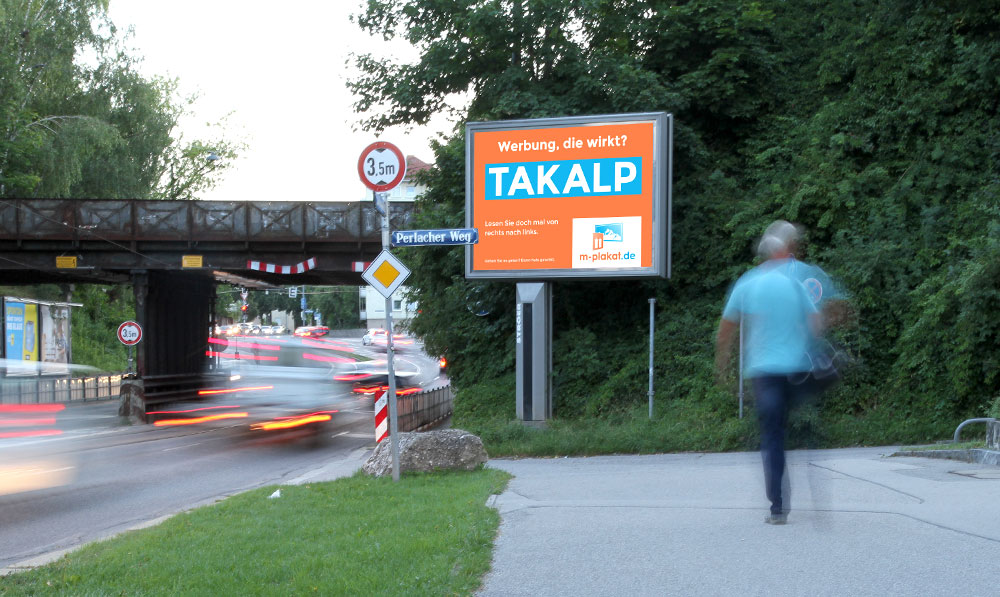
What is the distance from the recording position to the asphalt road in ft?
33.6

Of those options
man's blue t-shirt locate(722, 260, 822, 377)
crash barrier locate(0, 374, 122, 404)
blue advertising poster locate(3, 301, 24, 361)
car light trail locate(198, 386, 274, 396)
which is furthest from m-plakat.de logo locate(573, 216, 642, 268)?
car light trail locate(198, 386, 274, 396)

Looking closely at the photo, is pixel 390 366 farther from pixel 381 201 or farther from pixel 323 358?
pixel 323 358

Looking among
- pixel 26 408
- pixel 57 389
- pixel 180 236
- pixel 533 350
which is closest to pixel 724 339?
pixel 533 350

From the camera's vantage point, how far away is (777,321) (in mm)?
5754

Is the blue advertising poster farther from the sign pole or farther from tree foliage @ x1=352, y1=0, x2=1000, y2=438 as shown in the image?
the sign pole

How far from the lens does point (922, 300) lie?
14.8m

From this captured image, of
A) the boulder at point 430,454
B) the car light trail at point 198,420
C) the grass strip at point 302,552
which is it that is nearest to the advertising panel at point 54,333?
the car light trail at point 198,420

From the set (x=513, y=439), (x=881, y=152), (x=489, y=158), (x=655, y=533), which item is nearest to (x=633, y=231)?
(x=489, y=158)

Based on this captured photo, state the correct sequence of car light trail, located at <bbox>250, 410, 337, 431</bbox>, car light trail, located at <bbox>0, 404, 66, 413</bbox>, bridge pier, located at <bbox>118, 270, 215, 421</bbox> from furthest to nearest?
bridge pier, located at <bbox>118, 270, 215, 421</bbox> < car light trail, located at <bbox>250, 410, 337, 431</bbox> < car light trail, located at <bbox>0, 404, 66, 413</bbox>

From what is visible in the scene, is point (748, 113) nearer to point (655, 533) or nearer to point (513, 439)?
point (513, 439)

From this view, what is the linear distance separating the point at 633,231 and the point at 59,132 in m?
32.3

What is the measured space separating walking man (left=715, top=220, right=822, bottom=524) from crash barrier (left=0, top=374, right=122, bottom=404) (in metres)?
19.6

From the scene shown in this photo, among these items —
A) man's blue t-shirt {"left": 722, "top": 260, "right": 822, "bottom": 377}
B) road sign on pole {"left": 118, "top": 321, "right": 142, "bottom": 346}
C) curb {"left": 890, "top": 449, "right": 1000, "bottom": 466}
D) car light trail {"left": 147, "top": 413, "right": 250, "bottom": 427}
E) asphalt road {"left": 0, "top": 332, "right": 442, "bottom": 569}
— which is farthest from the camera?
road sign on pole {"left": 118, "top": 321, "right": 142, "bottom": 346}

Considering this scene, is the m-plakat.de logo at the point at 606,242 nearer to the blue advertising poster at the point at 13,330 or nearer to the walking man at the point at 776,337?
the walking man at the point at 776,337
